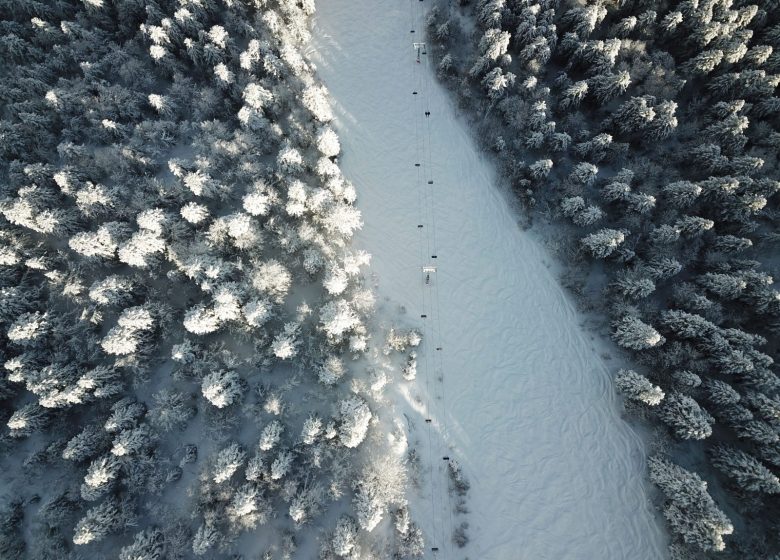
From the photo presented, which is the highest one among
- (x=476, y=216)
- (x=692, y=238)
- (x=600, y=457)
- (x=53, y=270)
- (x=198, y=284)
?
(x=692, y=238)

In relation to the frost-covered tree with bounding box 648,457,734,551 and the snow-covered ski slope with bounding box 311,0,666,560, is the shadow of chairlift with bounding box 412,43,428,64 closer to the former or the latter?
the snow-covered ski slope with bounding box 311,0,666,560

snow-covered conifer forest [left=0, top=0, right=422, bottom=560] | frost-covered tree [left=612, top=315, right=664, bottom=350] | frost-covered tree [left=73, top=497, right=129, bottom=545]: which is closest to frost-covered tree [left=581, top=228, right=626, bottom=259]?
frost-covered tree [left=612, top=315, right=664, bottom=350]

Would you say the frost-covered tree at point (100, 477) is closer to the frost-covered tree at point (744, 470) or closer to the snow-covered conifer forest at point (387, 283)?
the snow-covered conifer forest at point (387, 283)

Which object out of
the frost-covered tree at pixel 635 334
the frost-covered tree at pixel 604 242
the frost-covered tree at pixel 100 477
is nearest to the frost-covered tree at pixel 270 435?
the frost-covered tree at pixel 100 477

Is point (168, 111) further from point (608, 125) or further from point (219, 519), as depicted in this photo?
point (608, 125)

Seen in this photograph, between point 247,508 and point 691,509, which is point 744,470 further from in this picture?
point 247,508

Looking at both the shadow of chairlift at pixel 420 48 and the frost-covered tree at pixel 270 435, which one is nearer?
the frost-covered tree at pixel 270 435

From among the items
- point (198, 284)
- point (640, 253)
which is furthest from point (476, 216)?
point (198, 284)
